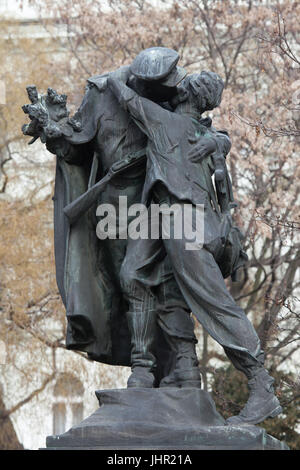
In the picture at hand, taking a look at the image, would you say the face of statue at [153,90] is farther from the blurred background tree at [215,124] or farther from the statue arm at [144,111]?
the blurred background tree at [215,124]

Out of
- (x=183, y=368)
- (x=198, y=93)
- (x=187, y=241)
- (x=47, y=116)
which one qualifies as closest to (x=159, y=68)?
(x=198, y=93)

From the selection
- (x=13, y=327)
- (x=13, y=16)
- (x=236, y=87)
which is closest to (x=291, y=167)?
(x=236, y=87)

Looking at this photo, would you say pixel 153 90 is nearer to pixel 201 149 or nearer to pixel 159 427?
pixel 201 149

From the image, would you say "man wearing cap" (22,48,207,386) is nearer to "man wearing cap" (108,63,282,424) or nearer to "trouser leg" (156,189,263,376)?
"man wearing cap" (108,63,282,424)

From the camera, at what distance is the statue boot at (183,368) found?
761 cm

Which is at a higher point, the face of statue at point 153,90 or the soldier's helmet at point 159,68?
the soldier's helmet at point 159,68

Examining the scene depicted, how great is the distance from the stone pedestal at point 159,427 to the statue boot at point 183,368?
137 millimetres

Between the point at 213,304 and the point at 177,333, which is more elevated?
the point at 213,304

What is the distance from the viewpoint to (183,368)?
7641mm

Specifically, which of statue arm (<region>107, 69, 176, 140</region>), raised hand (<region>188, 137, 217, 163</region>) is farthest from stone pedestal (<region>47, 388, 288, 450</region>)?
statue arm (<region>107, 69, 176, 140</region>)

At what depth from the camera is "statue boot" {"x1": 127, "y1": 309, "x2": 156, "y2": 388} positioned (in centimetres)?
768

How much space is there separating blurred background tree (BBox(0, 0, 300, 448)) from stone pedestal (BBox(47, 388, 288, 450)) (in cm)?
950

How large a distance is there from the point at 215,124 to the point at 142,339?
1028 cm

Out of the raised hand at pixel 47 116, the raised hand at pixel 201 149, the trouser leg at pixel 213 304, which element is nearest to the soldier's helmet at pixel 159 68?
the raised hand at pixel 201 149
